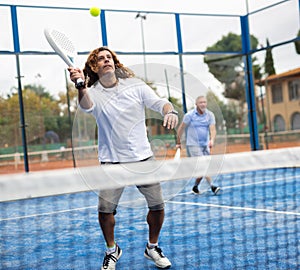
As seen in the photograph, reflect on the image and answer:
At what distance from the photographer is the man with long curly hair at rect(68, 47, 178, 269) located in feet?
10.8

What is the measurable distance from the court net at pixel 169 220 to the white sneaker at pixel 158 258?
0.07 metres

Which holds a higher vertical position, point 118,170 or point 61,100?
point 61,100

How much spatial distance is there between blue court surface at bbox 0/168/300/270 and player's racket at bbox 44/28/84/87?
1022 millimetres

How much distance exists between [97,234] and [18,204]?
10.5 feet

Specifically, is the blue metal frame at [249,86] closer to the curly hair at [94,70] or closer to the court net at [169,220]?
the court net at [169,220]

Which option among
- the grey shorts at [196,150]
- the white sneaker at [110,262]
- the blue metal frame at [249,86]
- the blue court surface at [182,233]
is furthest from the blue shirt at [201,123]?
the blue metal frame at [249,86]

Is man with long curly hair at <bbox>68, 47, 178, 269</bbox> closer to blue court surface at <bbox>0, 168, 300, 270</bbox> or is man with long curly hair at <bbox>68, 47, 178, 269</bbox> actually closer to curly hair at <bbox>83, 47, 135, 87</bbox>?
curly hair at <bbox>83, 47, 135, 87</bbox>

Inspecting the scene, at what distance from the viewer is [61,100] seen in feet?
34.4

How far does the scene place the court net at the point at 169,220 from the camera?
2.49 m

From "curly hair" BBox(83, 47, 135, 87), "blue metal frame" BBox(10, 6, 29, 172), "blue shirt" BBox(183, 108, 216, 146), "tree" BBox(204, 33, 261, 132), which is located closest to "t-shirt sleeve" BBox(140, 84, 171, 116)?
"curly hair" BBox(83, 47, 135, 87)

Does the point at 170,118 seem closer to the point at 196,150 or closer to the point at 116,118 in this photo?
the point at 116,118

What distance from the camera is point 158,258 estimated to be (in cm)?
340

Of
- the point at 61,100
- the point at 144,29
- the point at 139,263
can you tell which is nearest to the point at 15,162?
the point at 61,100

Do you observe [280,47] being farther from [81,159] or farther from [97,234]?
[97,234]
